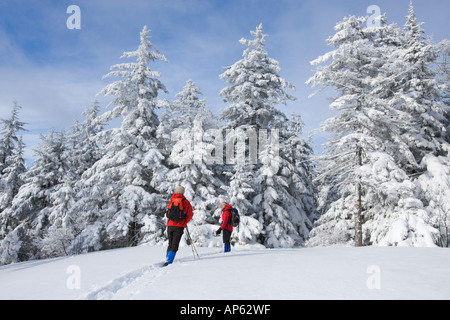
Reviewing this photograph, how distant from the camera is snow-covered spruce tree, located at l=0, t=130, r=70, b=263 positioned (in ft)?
73.4

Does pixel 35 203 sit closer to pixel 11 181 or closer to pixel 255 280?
pixel 11 181

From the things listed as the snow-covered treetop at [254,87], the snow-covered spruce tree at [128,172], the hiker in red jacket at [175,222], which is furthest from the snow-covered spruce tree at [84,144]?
the hiker in red jacket at [175,222]

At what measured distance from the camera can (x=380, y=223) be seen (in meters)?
15.6

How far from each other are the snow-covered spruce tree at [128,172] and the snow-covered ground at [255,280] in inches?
405

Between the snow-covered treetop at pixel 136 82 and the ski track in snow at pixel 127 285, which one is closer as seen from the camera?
the ski track in snow at pixel 127 285

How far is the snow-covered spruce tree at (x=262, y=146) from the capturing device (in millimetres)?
18641

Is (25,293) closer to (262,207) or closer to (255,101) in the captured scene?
(262,207)

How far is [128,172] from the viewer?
59.0ft

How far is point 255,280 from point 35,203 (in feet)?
81.8

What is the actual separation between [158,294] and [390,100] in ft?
58.8

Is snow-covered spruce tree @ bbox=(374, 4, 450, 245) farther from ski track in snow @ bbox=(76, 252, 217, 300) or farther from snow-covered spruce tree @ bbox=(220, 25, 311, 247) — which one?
ski track in snow @ bbox=(76, 252, 217, 300)

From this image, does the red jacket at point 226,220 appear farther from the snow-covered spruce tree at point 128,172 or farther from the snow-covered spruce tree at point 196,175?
the snow-covered spruce tree at point 128,172

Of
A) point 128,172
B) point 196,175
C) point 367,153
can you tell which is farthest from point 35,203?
point 367,153
